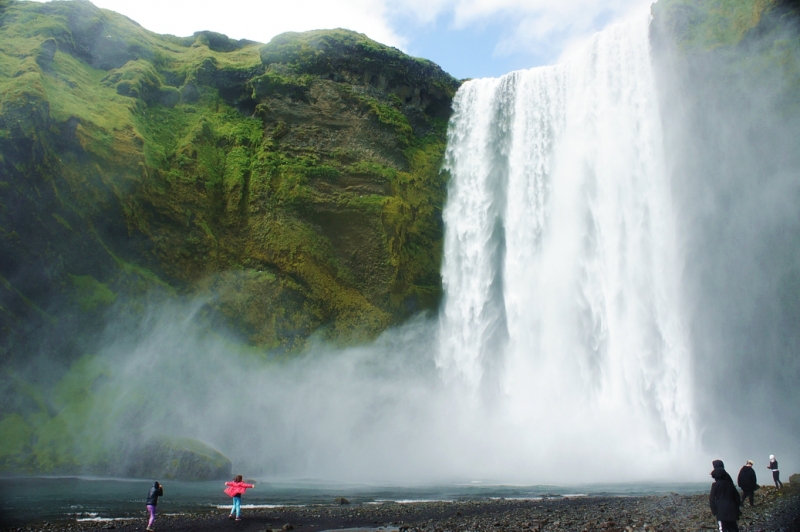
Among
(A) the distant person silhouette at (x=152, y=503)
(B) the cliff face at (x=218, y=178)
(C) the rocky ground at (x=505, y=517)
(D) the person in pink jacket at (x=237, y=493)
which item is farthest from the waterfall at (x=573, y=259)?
(A) the distant person silhouette at (x=152, y=503)

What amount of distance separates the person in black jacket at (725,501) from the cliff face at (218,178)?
22.1m

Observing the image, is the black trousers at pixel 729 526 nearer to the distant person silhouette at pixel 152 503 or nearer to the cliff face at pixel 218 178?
the distant person silhouette at pixel 152 503

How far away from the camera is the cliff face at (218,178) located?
24.1m

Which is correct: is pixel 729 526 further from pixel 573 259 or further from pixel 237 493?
pixel 573 259

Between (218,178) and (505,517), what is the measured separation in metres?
23.4

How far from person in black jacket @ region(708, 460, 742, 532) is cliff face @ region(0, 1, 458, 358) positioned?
22.1m

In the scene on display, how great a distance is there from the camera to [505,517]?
12.1 m

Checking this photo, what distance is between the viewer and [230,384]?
2586 cm

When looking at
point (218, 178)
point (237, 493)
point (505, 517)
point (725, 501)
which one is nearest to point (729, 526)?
point (725, 501)

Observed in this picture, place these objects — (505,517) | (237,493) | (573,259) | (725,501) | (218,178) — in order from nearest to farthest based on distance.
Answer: (725,501) < (237,493) < (505,517) < (573,259) < (218,178)

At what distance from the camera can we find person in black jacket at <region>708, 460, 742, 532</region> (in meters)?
7.92

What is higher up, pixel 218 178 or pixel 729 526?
pixel 218 178

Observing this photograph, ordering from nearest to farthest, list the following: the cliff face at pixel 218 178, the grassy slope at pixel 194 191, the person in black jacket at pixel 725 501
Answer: the person in black jacket at pixel 725 501, the grassy slope at pixel 194 191, the cliff face at pixel 218 178

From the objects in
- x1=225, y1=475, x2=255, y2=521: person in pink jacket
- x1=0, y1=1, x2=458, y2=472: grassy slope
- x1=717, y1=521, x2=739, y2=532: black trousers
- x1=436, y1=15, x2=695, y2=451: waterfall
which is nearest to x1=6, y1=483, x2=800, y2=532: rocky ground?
x1=225, y1=475, x2=255, y2=521: person in pink jacket
